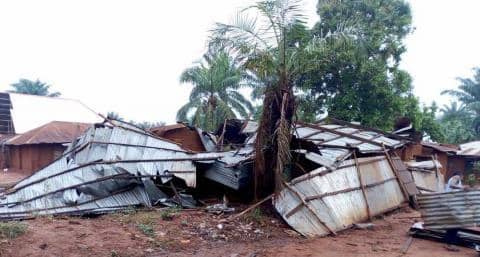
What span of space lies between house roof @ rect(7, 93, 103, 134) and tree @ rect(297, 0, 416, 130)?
15444 mm

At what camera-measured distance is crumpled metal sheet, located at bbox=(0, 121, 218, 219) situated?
9805 mm

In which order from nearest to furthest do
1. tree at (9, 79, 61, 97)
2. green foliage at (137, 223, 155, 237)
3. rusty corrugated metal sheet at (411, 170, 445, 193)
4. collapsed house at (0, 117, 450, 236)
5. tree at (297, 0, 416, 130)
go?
green foliage at (137, 223, 155, 237) < collapsed house at (0, 117, 450, 236) < rusty corrugated metal sheet at (411, 170, 445, 193) < tree at (297, 0, 416, 130) < tree at (9, 79, 61, 97)

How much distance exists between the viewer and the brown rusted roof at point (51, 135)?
69.9 ft

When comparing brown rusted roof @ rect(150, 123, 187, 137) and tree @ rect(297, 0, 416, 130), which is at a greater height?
tree @ rect(297, 0, 416, 130)

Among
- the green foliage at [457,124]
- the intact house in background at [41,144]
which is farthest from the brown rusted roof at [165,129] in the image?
the green foliage at [457,124]

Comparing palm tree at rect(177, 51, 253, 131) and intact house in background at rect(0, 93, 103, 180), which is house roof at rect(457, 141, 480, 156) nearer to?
A: palm tree at rect(177, 51, 253, 131)

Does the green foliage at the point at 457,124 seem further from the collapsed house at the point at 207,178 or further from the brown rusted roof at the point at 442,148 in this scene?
the collapsed house at the point at 207,178

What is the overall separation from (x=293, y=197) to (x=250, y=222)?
1.12m

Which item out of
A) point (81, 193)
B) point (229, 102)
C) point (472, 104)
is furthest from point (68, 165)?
point (472, 104)

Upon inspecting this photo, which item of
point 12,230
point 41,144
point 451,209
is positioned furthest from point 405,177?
point 41,144

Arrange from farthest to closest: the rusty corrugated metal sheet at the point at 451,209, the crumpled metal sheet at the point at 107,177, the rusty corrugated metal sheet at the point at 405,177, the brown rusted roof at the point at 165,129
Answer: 1. the brown rusted roof at the point at 165,129
2. the rusty corrugated metal sheet at the point at 405,177
3. the crumpled metal sheet at the point at 107,177
4. the rusty corrugated metal sheet at the point at 451,209

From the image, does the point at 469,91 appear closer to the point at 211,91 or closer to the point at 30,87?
the point at 211,91

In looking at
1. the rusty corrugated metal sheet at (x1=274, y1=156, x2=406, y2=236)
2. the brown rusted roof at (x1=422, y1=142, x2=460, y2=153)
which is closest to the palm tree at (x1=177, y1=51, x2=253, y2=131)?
the brown rusted roof at (x1=422, y1=142, x2=460, y2=153)

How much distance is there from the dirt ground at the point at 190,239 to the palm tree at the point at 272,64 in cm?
129
